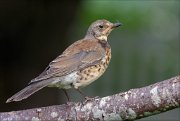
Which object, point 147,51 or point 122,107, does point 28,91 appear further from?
point 147,51

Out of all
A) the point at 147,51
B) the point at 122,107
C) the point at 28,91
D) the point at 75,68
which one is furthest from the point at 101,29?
the point at 147,51

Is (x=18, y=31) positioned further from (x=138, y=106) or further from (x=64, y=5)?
(x=138, y=106)

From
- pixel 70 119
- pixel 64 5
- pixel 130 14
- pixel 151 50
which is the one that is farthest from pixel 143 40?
pixel 70 119

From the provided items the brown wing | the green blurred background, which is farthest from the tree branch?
the green blurred background

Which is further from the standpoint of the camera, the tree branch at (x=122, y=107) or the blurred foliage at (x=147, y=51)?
the blurred foliage at (x=147, y=51)

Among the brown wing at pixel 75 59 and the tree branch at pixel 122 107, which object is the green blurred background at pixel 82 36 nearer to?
the brown wing at pixel 75 59

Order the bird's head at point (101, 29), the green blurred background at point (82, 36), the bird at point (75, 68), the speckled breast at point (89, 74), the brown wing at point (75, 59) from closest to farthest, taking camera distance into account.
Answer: the bird at point (75, 68), the brown wing at point (75, 59), the speckled breast at point (89, 74), the bird's head at point (101, 29), the green blurred background at point (82, 36)

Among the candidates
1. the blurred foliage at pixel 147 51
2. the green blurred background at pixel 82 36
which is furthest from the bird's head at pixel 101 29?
the blurred foliage at pixel 147 51
